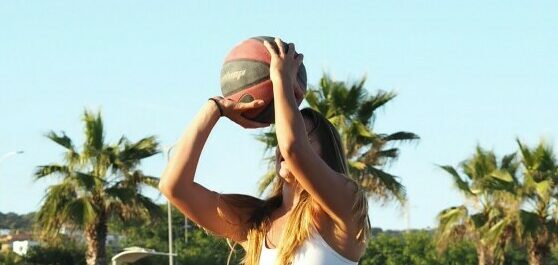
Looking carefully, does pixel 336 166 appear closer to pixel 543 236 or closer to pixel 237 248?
pixel 237 248

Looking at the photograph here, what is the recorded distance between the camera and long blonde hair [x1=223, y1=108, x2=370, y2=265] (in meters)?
4.17

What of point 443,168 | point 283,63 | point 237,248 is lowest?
point 237,248

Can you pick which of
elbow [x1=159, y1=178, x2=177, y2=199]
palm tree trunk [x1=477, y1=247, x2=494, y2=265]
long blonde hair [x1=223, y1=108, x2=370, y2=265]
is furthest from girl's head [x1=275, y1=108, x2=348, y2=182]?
palm tree trunk [x1=477, y1=247, x2=494, y2=265]

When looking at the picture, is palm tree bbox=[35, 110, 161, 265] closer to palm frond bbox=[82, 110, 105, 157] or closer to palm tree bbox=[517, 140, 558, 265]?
palm frond bbox=[82, 110, 105, 157]

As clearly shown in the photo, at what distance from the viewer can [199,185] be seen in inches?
176

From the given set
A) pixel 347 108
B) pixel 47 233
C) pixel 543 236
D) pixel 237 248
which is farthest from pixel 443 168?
pixel 237 248

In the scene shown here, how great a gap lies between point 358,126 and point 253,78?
21.2 m

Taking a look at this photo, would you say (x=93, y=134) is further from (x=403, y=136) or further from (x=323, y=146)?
(x=323, y=146)

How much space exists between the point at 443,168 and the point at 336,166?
91.0 ft

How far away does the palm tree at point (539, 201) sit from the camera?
28516mm

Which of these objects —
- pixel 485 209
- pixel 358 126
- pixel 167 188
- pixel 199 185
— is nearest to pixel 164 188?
pixel 167 188

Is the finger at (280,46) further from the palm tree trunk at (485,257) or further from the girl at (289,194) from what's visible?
the palm tree trunk at (485,257)

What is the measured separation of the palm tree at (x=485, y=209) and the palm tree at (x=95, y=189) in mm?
7572

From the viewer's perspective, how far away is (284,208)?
4.40 m
